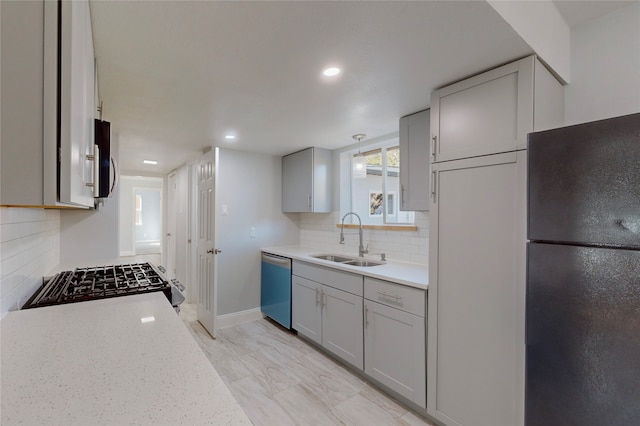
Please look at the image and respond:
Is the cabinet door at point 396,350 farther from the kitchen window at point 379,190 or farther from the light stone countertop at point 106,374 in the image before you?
the light stone countertop at point 106,374

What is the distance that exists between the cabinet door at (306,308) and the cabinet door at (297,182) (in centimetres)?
95

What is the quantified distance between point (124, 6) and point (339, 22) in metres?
0.85

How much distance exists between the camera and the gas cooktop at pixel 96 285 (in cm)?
147

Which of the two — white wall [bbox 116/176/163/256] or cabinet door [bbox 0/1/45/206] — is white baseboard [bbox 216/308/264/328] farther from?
white wall [bbox 116/176/163/256]

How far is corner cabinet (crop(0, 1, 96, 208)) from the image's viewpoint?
63 centimetres

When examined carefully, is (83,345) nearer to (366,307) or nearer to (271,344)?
(366,307)

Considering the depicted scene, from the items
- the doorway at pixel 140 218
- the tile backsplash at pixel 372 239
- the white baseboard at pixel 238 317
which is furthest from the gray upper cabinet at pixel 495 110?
the doorway at pixel 140 218

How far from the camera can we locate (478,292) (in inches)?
64.8

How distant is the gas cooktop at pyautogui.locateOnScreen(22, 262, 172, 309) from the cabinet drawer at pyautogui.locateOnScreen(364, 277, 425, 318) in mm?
1431

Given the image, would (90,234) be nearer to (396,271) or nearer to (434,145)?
(396,271)

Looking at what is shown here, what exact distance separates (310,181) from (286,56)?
82.5 inches

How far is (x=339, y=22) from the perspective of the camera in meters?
1.24

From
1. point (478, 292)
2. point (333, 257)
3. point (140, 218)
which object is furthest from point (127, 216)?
point (478, 292)

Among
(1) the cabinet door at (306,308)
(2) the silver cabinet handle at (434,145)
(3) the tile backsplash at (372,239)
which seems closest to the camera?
(2) the silver cabinet handle at (434,145)
